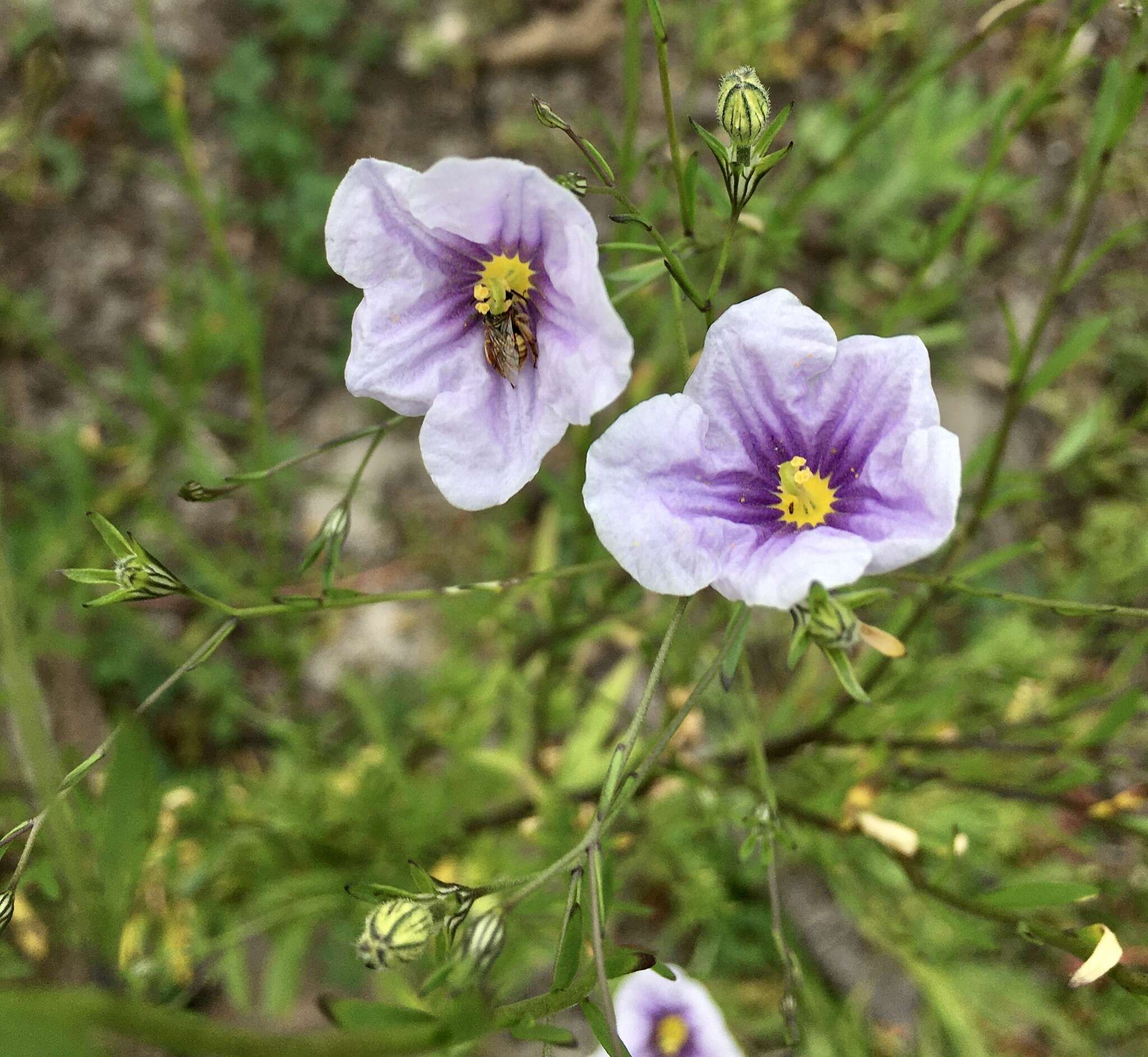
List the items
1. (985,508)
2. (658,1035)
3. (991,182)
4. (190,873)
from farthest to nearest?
(991,182), (190,873), (658,1035), (985,508)

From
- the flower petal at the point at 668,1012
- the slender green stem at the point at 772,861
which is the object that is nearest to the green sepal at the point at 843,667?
the slender green stem at the point at 772,861

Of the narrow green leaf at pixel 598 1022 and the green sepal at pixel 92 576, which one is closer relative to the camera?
the narrow green leaf at pixel 598 1022

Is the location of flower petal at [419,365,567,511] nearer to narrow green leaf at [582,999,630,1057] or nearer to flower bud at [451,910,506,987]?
flower bud at [451,910,506,987]

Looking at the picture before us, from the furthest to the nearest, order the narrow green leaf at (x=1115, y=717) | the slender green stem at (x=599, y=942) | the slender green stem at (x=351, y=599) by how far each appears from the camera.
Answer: the narrow green leaf at (x=1115, y=717), the slender green stem at (x=351, y=599), the slender green stem at (x=599, y=942)

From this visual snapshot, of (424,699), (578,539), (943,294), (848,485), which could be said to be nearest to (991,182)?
(943,294)

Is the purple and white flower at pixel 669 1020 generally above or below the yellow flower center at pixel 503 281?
below

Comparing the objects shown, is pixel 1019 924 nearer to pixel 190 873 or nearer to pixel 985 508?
pixel 985 508

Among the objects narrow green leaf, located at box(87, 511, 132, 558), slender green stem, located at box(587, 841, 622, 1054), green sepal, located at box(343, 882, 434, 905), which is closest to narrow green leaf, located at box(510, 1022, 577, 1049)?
slender green stem, located at box(587, 841, 622, 1054)

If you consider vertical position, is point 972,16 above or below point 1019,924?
above

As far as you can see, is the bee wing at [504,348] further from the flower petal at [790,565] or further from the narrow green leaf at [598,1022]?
the narrow green leaf at [598,1022]
